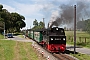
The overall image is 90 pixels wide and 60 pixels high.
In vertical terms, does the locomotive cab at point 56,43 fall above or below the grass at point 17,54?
above

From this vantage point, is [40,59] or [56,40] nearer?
[40,59]

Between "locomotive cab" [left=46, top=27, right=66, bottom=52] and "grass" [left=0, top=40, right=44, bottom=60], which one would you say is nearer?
"grass" [left=0, top=40, right=44, bottom=60]

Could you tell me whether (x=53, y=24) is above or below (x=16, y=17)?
below

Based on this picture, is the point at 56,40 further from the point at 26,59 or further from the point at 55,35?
the point at 26,59

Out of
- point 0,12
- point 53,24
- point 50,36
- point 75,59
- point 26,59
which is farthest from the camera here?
point 0,12

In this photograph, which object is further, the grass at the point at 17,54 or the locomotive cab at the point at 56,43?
the locomotive cab at the point at 56,43

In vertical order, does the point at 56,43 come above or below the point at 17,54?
above

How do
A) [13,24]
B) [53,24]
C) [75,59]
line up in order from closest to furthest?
[75,59], [53,24], [13,24]

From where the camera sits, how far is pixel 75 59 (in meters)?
18.9

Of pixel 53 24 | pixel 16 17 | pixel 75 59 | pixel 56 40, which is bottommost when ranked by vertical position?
pixel 75 59

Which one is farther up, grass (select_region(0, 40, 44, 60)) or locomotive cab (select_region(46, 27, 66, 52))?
locomotive cab (select_region(46, 27, 66, 52))

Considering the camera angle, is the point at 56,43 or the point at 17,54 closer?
the point at 17,54

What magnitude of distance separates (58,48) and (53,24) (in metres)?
5.01

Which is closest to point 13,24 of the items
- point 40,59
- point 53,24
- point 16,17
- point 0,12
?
point 16,17
